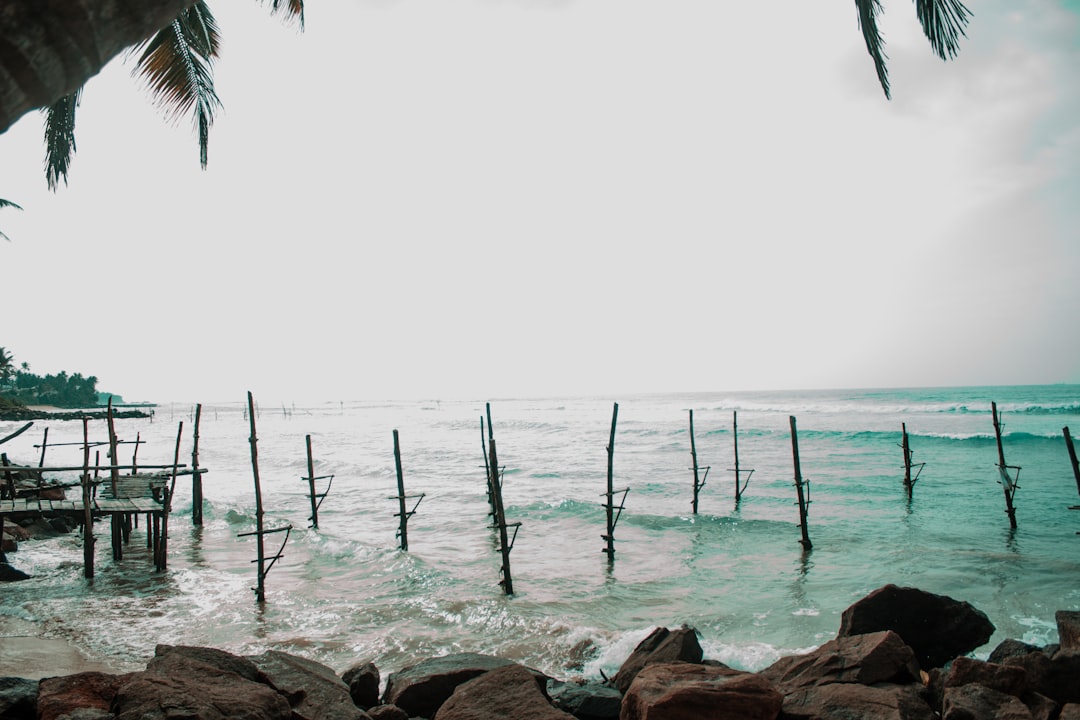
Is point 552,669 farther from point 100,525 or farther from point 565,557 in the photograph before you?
point 100,525

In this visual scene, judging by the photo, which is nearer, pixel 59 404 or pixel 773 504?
pixel 773 504

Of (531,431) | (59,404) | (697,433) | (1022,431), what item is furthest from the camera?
(59,404)

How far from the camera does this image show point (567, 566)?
45.6 ft

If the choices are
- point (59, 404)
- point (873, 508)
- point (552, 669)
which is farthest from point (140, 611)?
point (59, 404)

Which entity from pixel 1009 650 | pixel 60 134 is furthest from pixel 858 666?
pixel 60 134

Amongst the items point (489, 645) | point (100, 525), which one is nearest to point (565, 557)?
point (489, 645)

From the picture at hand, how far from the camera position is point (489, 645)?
365 inches

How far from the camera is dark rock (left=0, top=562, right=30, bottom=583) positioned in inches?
455

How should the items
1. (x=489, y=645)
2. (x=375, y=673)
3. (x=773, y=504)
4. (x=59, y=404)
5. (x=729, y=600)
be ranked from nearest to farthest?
(x=375, y=673)
(x=489, y=645)
(x=729, y=600)
(x=773, y=504)
(x=59, y=404)

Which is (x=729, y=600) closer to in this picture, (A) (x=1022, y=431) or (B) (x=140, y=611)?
(B) (x=140, y=611)

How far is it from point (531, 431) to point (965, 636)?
44.6 meters

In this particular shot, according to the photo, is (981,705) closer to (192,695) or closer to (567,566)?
(192,695)

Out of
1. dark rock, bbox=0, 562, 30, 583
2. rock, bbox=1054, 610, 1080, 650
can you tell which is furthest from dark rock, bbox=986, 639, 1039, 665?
dark rock, bbox=0, 562, 30, 583

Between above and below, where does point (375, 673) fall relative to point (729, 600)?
above
